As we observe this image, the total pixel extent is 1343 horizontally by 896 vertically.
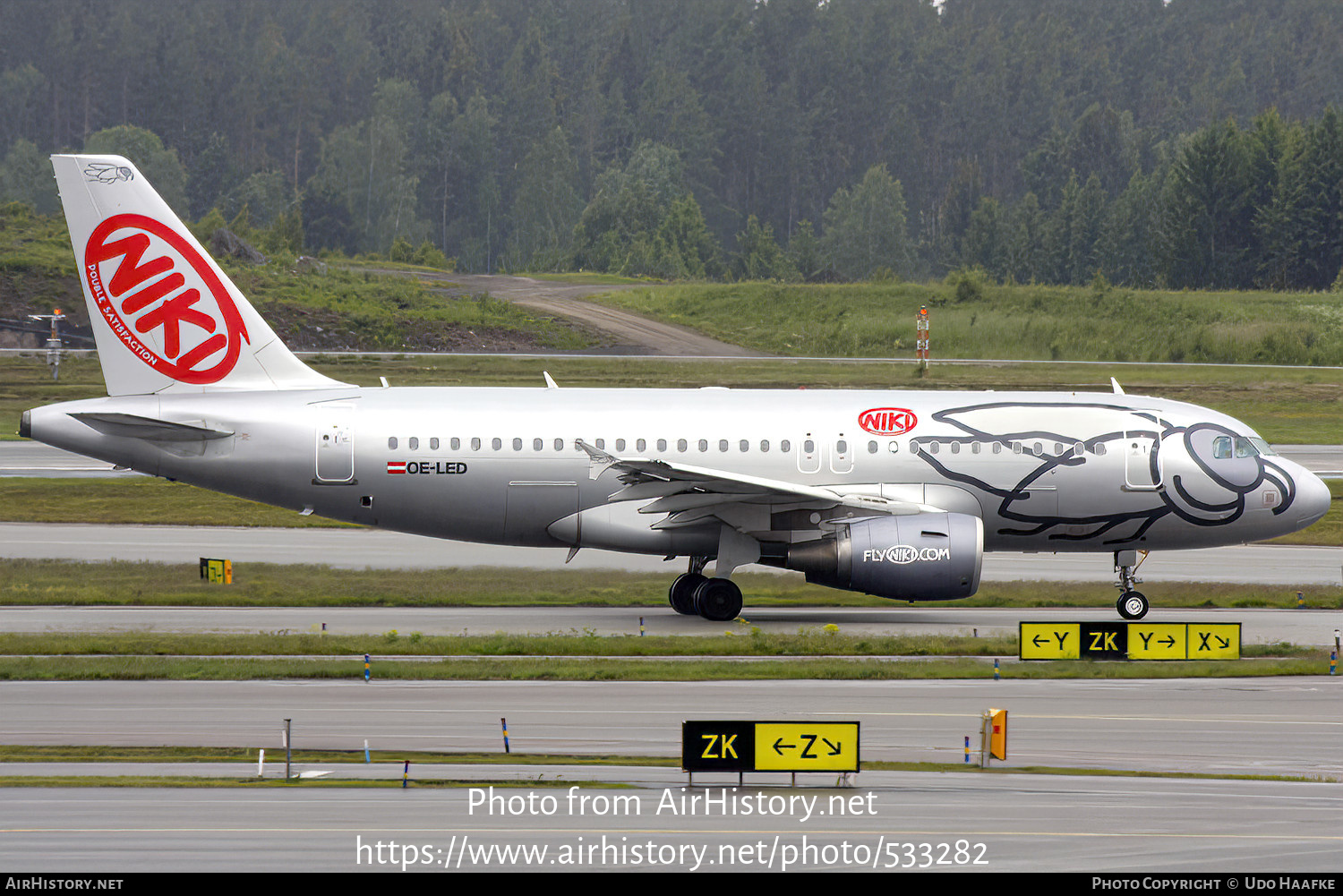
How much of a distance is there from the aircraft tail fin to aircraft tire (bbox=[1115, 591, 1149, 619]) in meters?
16.7

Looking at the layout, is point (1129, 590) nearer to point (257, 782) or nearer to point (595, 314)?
point (257, 782)

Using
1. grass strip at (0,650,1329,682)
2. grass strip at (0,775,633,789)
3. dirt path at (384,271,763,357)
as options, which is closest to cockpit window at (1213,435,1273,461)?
grass strip at (0,650,1329,682)

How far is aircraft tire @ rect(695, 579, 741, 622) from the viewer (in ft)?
87.7

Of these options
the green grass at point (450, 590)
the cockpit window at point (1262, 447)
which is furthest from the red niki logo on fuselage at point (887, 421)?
the cockpit window at point (1262, 447)

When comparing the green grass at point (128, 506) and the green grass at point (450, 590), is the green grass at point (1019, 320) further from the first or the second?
the green grass at point (450, 590)

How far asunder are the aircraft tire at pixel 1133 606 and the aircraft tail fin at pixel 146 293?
16676 millimetres

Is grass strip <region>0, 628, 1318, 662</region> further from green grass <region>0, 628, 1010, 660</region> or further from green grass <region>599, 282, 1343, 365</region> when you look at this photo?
green grass <region>599, 282, 1343, 365</region>

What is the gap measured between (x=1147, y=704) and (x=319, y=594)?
16.3m

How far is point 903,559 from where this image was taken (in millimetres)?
25281

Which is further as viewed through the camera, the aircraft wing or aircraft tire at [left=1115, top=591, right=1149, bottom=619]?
aircraft tire at [left=1115, top=591, right=1149, bottom=619]

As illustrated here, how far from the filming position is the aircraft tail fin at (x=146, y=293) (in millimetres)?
26750

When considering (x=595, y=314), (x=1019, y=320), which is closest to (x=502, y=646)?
(x=1019, y=320)

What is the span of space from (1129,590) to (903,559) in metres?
5.05
